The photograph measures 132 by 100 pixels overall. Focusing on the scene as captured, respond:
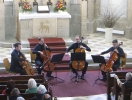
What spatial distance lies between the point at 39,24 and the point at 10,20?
2050 mm

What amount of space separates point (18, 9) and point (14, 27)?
0.91 meters

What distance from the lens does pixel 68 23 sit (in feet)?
55.2

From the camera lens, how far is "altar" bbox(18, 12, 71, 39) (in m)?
16.2

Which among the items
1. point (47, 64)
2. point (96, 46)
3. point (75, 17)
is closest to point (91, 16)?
point (75, 17)

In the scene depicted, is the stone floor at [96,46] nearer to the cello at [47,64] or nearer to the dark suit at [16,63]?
the dark suit at [16,63]

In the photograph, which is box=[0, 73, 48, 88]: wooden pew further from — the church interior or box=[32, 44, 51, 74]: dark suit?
box=[32, 44, 51, 74]: dark suit

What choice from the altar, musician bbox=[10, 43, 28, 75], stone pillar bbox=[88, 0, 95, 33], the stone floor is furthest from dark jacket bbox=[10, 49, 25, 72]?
stone pillar bbox=[88, 0, 95, 33]

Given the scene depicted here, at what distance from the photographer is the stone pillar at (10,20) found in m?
17.6

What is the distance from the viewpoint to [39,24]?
16344 millimetres

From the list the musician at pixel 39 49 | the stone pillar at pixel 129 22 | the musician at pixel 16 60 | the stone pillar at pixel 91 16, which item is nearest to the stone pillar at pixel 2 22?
the stone pillar at pixel 91 16

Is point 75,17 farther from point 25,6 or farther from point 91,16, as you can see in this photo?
point 25,6

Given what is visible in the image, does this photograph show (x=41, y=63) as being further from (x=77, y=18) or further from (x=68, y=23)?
(x=77, y=18)

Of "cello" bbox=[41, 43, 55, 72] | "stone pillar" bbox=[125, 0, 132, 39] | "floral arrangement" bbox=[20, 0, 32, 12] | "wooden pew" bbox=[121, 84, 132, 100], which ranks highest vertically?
"floral arrangement" bbox=[20, 0, 32, 12]

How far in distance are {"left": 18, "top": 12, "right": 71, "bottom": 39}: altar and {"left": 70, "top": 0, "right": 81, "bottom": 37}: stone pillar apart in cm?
141
